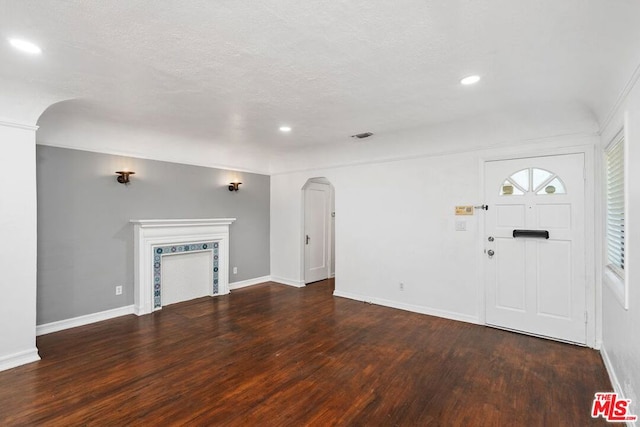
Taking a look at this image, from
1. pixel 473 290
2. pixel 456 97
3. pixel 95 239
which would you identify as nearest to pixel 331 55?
pixel 456 97

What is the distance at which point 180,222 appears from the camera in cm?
493

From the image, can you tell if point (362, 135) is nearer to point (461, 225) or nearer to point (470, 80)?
point (461, 225)

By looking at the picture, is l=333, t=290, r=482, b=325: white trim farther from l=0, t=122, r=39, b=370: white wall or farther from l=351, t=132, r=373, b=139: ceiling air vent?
l=0, t=122, r=39, b=370: white wall

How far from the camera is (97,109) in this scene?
3.57 metres

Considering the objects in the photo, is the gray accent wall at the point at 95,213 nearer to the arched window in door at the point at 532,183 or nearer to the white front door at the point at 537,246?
the white front door at the point at 537,246

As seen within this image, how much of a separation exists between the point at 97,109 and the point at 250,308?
326 centimetres

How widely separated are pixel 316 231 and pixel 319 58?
4437 mm

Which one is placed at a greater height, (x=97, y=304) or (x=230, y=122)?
(x=230, y=122)

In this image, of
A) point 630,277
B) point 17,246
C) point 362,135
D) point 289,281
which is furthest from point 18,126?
point 630,277

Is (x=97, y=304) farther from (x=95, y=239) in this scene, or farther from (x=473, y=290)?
(x=473, y=290)

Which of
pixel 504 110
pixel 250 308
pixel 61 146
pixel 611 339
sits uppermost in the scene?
pixel 504 110

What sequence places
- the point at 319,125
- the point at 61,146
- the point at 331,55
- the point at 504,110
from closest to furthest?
the point at 331,55 < the point at 504,110 < the point at 61,146 < the point at 319,125

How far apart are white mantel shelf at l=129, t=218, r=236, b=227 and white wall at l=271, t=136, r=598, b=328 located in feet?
5.87
